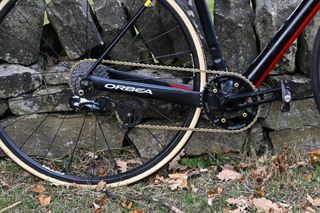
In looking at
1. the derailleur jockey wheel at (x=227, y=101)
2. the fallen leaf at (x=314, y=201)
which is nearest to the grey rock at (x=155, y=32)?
the derailleur jockey wheel at (x=227, y=101)

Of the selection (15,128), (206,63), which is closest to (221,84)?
(206,63)

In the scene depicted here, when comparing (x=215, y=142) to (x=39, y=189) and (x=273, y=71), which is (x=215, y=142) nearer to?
(x=273, y=71)

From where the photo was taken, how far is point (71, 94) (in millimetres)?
4121

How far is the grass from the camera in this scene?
A: 3805 millimetres

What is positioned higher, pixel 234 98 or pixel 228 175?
pixel 234 98

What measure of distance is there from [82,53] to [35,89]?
40 centimetres

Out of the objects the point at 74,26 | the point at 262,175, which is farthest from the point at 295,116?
the point at 74,26

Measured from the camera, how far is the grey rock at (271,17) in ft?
13.0

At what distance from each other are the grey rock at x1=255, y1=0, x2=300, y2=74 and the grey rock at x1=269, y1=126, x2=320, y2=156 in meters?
0.54

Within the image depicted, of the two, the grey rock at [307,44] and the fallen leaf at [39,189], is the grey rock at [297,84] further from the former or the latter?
the fallen leaf at [39,189]

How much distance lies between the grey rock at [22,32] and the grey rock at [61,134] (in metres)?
0.43

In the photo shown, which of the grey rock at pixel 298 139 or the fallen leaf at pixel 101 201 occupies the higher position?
the grey rock at pixel 298 139

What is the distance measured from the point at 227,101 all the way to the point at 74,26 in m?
1.14

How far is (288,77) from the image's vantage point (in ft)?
13.4
